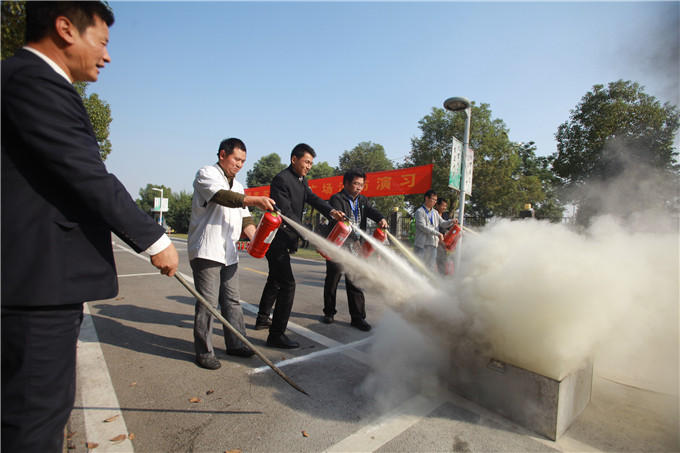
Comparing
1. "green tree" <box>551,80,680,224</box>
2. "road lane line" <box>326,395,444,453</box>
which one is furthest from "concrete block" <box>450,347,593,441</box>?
"green tree" <box>551,80,680,224</box>

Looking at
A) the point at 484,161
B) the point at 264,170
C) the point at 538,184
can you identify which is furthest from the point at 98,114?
the point at 264,170

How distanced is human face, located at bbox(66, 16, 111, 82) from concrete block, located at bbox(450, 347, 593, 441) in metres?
2.83

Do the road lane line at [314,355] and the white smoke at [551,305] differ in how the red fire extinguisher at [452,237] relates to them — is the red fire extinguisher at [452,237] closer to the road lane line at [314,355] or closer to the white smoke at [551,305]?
the road lane line at [314,355]

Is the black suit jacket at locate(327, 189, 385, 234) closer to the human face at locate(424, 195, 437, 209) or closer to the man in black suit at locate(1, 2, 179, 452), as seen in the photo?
the human face at locate(424, 195, 437, 209)

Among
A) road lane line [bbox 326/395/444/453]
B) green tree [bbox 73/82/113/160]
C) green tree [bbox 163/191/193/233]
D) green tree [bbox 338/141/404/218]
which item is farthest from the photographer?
green tree [bbox 163/191/193/233]

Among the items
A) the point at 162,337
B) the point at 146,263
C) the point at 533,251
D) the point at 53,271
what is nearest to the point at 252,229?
the point at 162,337

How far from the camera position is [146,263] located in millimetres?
10922

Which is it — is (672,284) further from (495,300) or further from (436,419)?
(436,419)

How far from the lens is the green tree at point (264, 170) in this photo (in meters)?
62.5

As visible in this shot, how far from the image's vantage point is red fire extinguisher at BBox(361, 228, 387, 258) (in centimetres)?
443

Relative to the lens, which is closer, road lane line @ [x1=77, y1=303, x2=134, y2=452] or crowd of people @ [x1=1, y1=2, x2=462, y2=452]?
crowd of people @ [x1=1, y1=2, x2=462, y2=452]

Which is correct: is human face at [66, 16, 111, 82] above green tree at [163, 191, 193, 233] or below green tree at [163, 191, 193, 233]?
below

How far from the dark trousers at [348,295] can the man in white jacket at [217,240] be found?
1450mm

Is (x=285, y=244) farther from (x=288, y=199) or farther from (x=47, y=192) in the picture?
(x=47, y=192)
